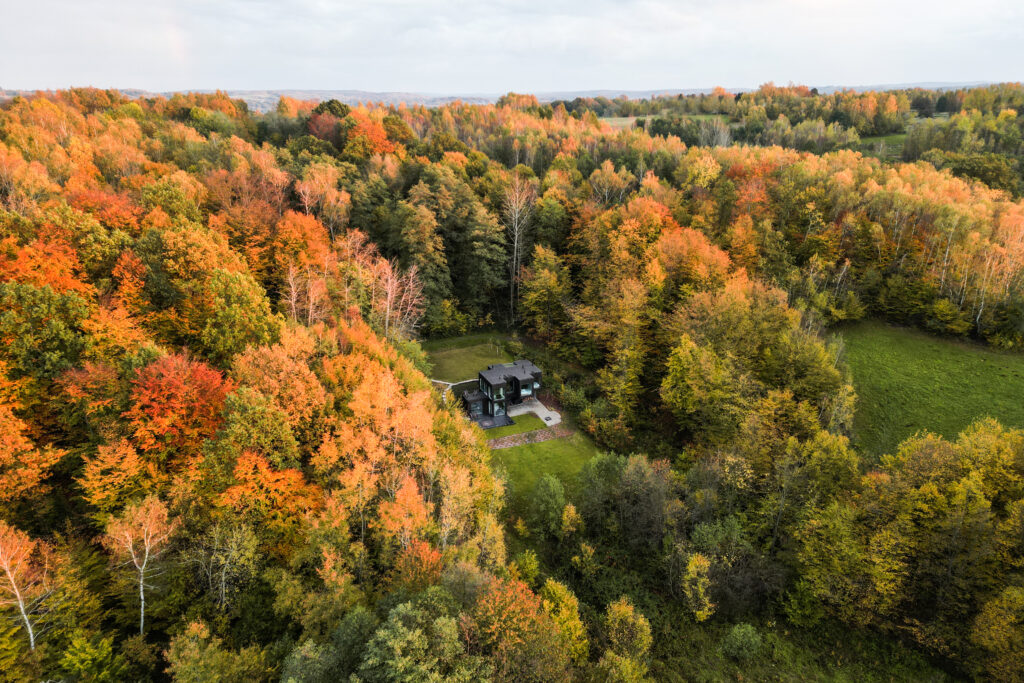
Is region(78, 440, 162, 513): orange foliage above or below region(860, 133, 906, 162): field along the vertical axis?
below

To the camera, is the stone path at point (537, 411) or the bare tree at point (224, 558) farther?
the stone path at point (537, 411)

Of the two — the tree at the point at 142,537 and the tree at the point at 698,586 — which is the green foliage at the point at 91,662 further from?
the tree at the point at 698,586

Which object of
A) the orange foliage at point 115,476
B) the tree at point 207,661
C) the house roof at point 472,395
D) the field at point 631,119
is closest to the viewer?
the tree at point 207,661

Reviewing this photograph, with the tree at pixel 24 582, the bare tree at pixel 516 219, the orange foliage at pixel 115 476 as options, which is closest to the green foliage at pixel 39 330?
the orange foliage at pixel 115 476

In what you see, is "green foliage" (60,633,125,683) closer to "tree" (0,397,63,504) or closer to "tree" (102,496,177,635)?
"tree" (102,496,177,635)

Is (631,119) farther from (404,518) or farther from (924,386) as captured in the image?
(404,518)

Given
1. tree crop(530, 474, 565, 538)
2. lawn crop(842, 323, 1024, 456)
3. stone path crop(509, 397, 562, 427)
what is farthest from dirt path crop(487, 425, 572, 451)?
lawn crop(842, 323, 1024, 456)

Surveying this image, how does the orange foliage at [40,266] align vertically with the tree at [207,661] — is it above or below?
above
